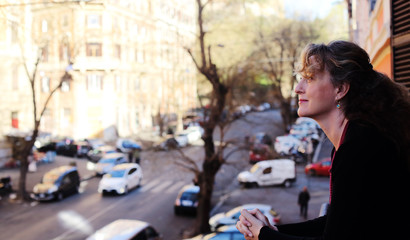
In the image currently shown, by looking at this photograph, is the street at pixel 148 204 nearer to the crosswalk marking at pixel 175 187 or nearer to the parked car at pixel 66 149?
the crosswalk marking at pixel 175 187

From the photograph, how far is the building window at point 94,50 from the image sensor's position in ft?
65.3

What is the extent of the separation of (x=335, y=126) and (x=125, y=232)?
309 inches

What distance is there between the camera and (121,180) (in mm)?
17078

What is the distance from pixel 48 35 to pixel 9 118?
648 centimetres

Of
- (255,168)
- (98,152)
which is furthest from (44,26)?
(98,152)

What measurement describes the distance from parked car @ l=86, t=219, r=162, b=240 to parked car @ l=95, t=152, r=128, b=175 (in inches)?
455

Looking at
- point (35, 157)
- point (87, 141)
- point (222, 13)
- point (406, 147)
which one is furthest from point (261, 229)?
point (87, 141)

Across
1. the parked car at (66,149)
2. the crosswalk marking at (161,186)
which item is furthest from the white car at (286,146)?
the parked car at (66,149)

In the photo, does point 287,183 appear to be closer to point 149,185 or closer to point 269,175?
point 269,175

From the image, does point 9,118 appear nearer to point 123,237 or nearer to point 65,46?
point 65,46

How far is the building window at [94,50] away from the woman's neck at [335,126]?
19.3 meters

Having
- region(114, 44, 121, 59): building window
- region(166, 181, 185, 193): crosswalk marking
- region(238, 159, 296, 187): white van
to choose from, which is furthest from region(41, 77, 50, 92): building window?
region(238, 159, 296, 187): white van

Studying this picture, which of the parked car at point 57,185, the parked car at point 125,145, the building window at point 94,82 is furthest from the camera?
the building window at point 94,82

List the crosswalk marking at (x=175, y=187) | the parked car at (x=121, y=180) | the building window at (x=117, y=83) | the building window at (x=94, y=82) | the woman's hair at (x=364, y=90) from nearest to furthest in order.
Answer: the woman's hair at (x=364, y=90) → the parked car at (x=121, y=180) → the crosswalk marking at (x=175, y=187) → the building window at (x=117, y=83) → the building window at (x=94, y=82)
